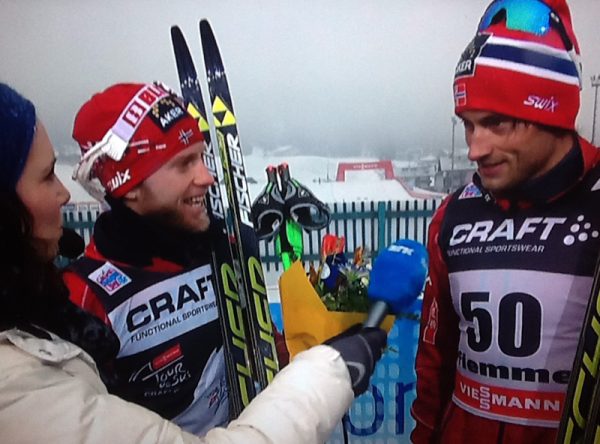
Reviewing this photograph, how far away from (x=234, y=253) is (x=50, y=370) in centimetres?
59

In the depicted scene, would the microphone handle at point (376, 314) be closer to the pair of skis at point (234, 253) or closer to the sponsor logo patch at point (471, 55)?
the pair of skis at point (234, 253)

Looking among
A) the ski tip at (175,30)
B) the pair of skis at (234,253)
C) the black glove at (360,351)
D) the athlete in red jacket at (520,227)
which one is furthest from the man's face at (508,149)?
the ski tip at (175,30)

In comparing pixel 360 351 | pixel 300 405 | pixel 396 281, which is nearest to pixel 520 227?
pixel 396 281

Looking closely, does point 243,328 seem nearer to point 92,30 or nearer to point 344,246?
point 344,246

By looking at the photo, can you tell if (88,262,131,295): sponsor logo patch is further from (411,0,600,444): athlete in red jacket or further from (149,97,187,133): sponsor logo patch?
(411,0,600,444): athlete in red jacket

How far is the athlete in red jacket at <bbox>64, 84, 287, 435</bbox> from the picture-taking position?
1.09m

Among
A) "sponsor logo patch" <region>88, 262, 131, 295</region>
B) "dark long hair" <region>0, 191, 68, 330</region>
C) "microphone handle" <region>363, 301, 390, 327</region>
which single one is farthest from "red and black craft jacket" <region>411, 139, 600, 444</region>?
"dark long hair" <region>0, 191, 68, 330</region>

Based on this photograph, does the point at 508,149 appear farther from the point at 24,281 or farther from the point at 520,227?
the point at 24,281

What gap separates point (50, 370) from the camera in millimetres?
666

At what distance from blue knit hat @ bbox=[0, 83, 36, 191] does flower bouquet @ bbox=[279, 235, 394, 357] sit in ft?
1.99

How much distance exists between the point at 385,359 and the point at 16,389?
2.92ft

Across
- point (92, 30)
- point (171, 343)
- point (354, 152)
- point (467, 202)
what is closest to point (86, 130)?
point (92, 30)

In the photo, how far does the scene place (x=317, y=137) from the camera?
1.27 meters

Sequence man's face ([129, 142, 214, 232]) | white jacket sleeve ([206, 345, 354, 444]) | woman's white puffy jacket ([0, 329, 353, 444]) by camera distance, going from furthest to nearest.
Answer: man's face ([129, 142, 214, 232]) < white jacket sleeve ([206, 345, 354, 444]) < woman's white puffy jacket ([0, 329, 353, 444])
